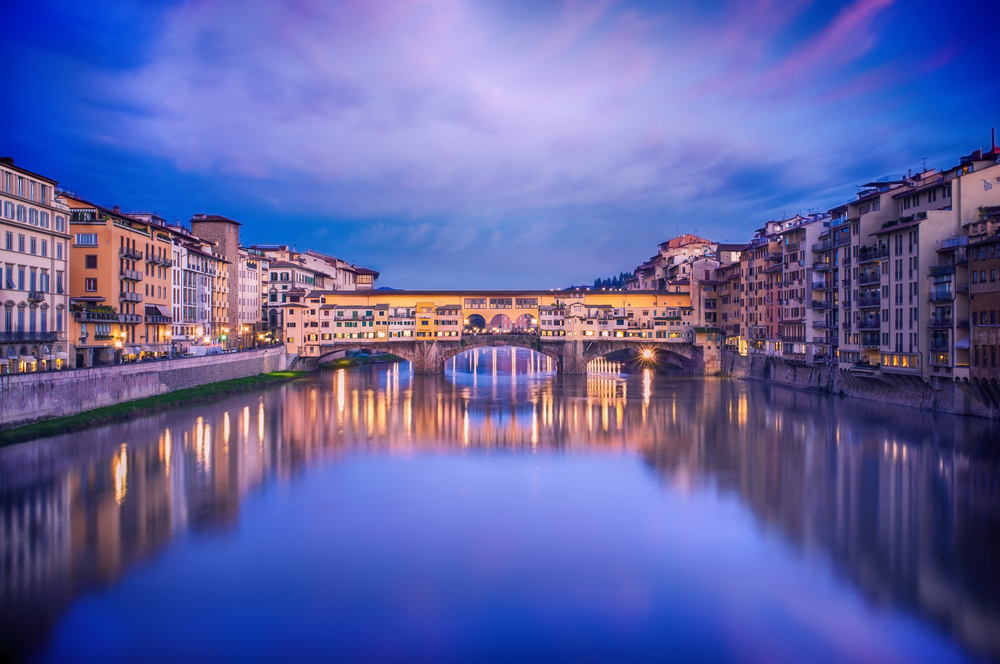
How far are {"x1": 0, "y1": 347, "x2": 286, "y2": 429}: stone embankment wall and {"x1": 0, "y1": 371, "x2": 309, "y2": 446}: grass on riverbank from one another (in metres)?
0.30

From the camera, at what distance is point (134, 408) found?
85.6ft

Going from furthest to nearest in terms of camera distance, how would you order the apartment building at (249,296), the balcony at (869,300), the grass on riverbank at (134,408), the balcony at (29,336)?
the apartment building at (249,296)
the balcony at (869,300)
the balcony at (29,336)
the grass on riverbank at (134,408)

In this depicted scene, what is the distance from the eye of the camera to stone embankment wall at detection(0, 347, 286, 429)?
66.2 ft

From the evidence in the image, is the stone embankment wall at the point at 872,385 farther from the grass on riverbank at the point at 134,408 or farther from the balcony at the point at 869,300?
the grass on riverbank at the point at 134,408

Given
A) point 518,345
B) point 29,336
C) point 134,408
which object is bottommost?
point 134,408

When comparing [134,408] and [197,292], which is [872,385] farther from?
[197,292]

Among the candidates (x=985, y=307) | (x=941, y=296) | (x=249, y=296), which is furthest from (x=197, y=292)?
(x=985, y=307)

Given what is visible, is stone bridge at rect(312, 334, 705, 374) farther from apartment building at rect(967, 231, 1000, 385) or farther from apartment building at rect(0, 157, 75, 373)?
apartment building at rect(967, 231, 1000, 385)

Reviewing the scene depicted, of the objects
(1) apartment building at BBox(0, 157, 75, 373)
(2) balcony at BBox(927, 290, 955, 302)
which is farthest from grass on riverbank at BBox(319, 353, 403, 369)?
(2) balcony at BBox(927, 290, 955, 302)

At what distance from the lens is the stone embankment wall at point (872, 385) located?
25359 millimetres

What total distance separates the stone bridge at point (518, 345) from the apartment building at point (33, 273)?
23.7 metres

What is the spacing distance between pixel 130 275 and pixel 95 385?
987 cm

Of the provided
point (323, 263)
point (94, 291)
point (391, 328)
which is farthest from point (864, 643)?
point (323, 263)

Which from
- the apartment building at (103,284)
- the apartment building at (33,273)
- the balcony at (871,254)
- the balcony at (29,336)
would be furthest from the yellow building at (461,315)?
the balcony at (29,336)
